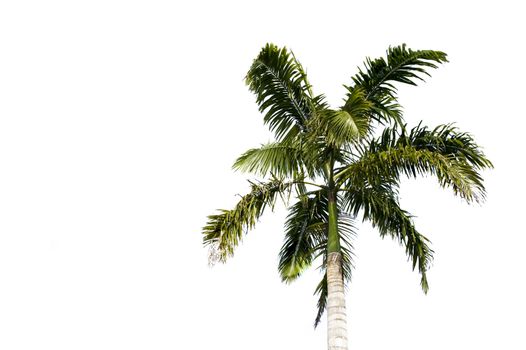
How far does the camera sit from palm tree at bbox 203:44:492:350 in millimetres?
9656

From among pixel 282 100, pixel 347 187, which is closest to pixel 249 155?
pixel 282 100

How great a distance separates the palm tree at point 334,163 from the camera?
966 cm

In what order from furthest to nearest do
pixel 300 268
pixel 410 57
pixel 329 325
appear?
pixel 300 268, pixel 410 57, pixel 329 325

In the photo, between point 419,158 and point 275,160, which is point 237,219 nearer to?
Result: point 275,160

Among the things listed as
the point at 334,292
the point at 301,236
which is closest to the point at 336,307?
the point at 334,292

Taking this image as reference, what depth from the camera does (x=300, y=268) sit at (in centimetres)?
1150

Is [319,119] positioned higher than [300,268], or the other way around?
[319,119]

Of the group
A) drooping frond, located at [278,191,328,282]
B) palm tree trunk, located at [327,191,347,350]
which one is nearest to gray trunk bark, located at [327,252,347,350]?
palm tree trunk, located at [327,191,347,350]

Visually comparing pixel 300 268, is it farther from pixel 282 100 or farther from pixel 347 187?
pixel 282 100

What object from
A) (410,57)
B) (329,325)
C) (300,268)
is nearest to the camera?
(329,325)

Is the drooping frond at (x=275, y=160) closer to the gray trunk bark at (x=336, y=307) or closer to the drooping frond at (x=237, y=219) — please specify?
the drooping frond at (x=237, y=219)

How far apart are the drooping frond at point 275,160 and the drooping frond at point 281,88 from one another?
21.1 inches

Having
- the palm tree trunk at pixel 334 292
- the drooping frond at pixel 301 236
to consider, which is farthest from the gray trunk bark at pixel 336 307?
the drooping frond at pixel 301 236

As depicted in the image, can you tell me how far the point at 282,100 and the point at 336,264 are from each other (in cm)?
343
